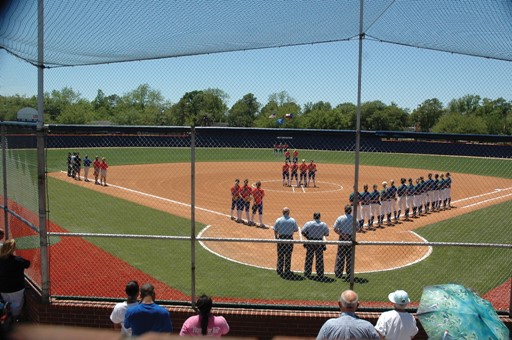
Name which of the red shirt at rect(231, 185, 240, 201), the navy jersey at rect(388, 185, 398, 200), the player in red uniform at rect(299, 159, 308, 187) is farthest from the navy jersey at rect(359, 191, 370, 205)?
the player in red uniform at rect(299, 159, 308, 187)

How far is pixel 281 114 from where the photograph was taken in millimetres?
58438

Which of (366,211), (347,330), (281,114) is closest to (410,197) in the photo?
(366,211)

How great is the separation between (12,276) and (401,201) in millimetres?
14666

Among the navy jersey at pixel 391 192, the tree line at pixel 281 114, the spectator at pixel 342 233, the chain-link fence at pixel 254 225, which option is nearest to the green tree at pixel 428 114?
the tree line at pixel 281 114

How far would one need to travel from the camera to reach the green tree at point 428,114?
114 feet

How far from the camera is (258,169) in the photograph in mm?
33844

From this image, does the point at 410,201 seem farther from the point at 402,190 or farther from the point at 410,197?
the point at 402,190

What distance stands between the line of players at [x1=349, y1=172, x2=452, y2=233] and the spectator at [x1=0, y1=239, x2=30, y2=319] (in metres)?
11.2

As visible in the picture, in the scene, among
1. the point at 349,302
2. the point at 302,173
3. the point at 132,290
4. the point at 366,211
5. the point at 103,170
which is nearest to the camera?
the point at 349,302

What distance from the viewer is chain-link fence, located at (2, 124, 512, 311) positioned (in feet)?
25.1

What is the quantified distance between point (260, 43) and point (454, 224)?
1299 centimetres

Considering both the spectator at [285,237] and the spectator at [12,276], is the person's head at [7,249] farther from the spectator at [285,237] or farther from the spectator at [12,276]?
the spectator at [285,237]

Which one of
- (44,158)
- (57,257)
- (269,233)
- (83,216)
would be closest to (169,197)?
(83,216)

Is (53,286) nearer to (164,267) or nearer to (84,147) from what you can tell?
(164,267)
